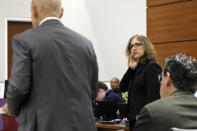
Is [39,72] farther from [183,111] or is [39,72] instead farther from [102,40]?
[102,40]

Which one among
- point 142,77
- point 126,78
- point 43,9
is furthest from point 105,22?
point 43,9

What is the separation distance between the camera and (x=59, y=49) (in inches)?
71.6

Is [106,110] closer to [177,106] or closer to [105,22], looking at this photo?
[177,106]

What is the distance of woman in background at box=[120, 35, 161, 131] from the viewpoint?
9.45ft

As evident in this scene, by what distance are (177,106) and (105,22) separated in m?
7.58

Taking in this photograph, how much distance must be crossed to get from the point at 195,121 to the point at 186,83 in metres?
0.20

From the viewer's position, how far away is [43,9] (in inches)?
73.9

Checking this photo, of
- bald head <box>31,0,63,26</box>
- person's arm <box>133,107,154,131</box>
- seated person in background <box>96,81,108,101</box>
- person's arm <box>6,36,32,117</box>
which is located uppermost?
bald head <box>31,0,63,26</box>

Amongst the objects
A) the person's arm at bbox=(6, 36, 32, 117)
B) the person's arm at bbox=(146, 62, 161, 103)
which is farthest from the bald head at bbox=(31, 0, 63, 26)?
the person's arm at bbox=(146, 62, 161, 103)

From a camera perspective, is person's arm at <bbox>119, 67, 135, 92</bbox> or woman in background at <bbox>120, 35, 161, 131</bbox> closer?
woman in background at <bbox>120, 35, 161, 131</bbox>

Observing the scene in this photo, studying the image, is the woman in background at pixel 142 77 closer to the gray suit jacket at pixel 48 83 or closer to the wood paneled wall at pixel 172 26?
the gray suit jacket at pixel 48 83

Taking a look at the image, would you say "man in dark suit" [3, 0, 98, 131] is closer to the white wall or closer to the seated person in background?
the seated person in background

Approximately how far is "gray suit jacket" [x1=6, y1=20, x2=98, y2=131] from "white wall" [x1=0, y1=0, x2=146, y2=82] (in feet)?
21.6

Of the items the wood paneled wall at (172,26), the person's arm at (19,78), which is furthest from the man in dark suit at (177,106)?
the wood paneled wall at (172,26)
